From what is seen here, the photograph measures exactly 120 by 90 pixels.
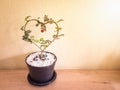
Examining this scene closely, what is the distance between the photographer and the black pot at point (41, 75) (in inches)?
39.8

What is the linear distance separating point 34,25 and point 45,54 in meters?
0.21

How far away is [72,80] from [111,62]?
0.35 meters

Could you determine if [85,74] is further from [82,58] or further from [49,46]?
[49,46]

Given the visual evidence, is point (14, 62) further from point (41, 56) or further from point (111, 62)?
point (111, 62)

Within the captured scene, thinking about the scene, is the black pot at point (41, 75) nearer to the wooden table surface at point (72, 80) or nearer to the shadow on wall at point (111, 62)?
the wooden table surface at point (72, 80)

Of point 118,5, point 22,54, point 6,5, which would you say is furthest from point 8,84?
point 118,5

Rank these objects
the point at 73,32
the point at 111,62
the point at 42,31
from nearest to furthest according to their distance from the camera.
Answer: the point at 42,31
the point at 73,32
the point at 111,62

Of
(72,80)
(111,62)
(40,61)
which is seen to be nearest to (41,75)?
(40,61)

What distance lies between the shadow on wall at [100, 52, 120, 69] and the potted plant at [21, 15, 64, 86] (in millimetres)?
386

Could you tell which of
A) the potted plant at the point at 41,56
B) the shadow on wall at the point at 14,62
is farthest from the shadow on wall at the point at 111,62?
the shadow on wall at the point at 14,62

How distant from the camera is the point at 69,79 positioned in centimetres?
113

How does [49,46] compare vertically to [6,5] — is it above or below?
below

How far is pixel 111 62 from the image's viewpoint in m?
1.26

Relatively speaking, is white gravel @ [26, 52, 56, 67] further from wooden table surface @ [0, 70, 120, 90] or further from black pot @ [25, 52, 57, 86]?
wooden table surface @ [0, 70, 120, 90]
